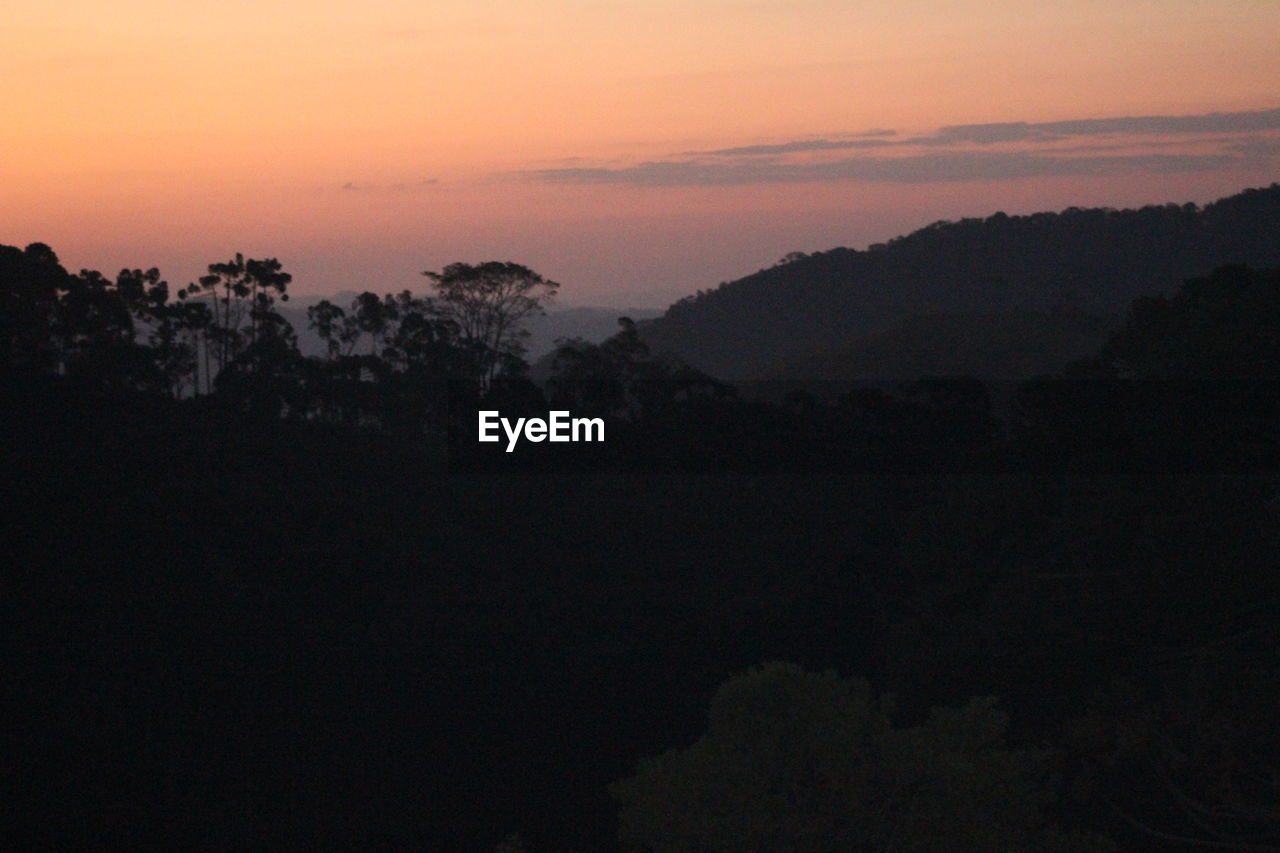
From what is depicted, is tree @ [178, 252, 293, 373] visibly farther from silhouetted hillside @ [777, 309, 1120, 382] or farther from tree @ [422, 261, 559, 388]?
silhouetted hillside @ [777, 309, 1120, 382]

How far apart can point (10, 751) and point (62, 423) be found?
41.8 feet

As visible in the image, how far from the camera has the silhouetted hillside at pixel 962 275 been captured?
125 meters

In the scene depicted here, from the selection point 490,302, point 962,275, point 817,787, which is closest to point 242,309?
point 490,302

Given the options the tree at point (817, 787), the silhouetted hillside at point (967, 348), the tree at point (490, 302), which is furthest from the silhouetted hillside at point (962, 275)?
the tree at point (817, 787)

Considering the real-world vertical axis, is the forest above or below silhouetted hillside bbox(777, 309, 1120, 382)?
below

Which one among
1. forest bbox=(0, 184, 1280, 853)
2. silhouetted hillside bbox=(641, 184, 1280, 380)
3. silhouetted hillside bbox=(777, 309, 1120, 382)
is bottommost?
forest bbox=(0, 184, 1280, 853)

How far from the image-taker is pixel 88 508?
28.1 m

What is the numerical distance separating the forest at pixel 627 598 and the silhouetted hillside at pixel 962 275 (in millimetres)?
Result: 77765

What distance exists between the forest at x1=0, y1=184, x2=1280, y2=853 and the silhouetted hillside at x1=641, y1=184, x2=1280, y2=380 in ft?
255

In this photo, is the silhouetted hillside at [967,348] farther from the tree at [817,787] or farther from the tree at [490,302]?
the tree at [817,787]

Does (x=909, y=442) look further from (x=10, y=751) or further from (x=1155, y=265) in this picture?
(x=1155, y=265)

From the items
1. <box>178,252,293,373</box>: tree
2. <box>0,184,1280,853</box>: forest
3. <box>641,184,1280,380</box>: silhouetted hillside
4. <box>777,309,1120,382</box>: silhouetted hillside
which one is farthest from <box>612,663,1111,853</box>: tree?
<box>641,184,1280,380</box>: silhouetted hillside

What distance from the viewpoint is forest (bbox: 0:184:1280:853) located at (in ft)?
50.3

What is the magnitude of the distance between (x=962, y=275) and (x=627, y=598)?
110m
